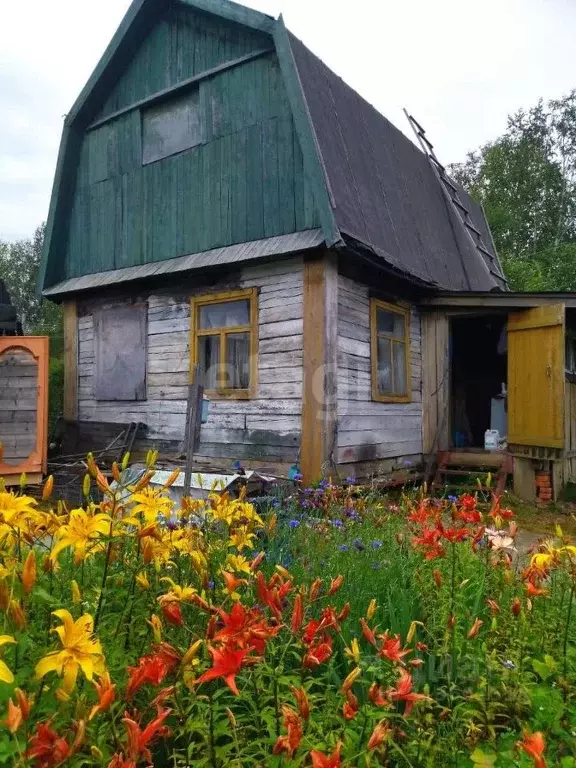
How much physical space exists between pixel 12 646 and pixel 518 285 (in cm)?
2139

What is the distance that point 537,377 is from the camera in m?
8.54

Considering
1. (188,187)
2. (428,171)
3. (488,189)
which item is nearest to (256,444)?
(188,187)

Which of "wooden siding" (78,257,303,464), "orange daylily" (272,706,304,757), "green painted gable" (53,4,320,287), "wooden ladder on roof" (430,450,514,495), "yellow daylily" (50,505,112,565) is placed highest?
"green painted gable" (53,4,320,287)

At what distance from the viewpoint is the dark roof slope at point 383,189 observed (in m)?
7.74

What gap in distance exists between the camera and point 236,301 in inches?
325

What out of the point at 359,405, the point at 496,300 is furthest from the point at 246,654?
the point at 496,300

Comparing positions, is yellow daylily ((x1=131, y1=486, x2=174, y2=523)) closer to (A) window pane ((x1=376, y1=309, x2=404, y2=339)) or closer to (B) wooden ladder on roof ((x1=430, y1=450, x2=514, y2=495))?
(A) window pane ((x1=376, y1=309, x2=404, y2=339))

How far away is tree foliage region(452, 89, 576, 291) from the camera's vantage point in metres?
25.3

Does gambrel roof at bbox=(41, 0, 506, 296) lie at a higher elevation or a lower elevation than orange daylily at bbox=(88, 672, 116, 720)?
higher

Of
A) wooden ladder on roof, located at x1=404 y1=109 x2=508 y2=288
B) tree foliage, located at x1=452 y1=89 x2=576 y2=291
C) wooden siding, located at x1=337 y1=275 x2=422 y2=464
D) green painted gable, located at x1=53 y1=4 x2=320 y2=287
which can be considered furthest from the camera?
tree foliage, located at x1=452 y1=89 x2=576 y2=291

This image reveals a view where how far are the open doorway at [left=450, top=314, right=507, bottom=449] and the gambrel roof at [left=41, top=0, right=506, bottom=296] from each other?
1.34 meters

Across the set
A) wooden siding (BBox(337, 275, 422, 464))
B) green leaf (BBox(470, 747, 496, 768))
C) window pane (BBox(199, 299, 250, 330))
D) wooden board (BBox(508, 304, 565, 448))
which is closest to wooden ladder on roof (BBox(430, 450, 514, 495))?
wooden board (BBox(508, 304, 565, 448))

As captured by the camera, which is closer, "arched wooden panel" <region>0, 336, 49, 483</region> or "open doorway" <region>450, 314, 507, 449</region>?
"arched wooden panel" <region>0, 336, 49, 483</region>

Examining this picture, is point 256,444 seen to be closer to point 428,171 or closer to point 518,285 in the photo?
point 428,171
